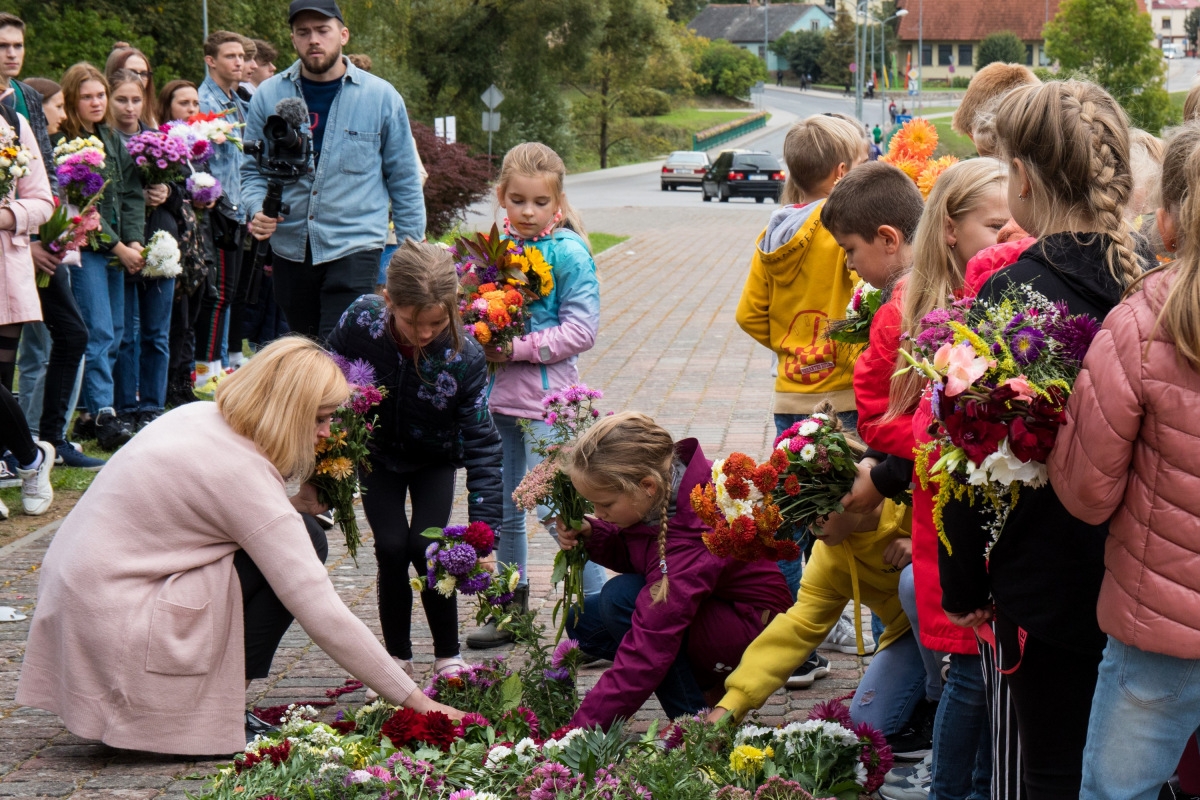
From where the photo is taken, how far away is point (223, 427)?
4.06m

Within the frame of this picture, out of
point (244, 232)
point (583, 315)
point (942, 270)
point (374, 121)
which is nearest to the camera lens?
point (942, 270)

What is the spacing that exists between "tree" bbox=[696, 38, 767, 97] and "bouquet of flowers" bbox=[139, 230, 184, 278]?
Answer: 9827cm

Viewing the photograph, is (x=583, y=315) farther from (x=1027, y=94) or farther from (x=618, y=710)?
(x=1027, y=94)

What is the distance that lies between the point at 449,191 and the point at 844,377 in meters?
14.5

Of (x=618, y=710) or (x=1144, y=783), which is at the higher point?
(x=1144, y=783)

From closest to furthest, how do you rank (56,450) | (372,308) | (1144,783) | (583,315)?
(1144,783) < (372,308) < (583,315) < (56,450)

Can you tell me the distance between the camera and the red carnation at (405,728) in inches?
151

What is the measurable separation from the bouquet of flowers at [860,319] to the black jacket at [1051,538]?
132 centimetres

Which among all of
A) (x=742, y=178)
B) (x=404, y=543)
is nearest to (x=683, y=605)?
(x=404, y=543)

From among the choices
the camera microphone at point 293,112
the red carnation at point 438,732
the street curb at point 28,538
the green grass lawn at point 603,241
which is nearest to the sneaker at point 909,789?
the red carnation at point 438,732

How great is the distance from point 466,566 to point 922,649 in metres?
1.43

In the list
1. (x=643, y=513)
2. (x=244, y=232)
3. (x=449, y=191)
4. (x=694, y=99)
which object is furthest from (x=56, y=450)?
(x=694, y=99)

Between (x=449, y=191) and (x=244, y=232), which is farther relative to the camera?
(x=449, y=191)

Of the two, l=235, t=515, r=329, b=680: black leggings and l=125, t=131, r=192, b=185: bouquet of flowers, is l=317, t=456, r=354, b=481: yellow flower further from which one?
l=125, t=131, r=192, b=185: bouquet of flowers
